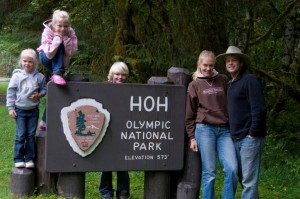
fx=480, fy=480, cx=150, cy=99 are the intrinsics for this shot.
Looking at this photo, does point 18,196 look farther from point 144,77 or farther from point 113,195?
point 144,77

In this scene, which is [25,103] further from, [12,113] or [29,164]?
[29,164]

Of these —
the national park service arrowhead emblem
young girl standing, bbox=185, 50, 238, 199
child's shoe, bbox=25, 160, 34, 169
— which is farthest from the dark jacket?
child's shoe, bbox=25, 160, 34, 169

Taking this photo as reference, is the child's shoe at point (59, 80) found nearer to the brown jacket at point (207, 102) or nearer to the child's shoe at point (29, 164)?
the child's shoe at point (29, 164)

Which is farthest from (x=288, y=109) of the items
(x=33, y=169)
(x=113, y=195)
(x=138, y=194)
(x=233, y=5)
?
(x=33, y=169)

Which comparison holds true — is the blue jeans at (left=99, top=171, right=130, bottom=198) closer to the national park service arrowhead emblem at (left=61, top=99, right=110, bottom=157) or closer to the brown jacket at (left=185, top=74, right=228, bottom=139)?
the national park service arrowhead emblem at (left=61, top=99, right=110, bottom=157)

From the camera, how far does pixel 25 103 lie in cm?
485

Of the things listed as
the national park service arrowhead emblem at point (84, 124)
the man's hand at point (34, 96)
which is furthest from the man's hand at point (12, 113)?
the national park service arrowhead emblem at point (84, 124)

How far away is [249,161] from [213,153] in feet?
1.17

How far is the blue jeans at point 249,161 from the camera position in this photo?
4598 millimetres

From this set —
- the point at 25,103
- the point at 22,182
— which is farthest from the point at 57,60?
the point at 22,182

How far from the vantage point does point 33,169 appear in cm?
497

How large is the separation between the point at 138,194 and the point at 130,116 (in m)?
1.70

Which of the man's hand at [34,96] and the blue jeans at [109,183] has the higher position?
the man's hand at [34,96]

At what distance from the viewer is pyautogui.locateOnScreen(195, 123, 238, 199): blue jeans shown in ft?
15.3
